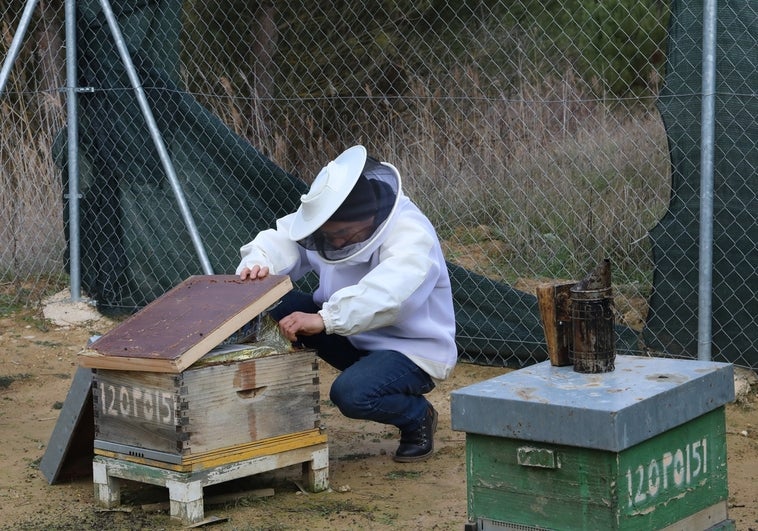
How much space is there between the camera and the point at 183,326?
12.7ft

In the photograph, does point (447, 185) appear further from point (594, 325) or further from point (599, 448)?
point (599, 448)

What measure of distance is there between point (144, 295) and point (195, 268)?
476 mm

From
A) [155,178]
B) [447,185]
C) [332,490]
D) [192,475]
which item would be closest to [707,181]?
[332,490]

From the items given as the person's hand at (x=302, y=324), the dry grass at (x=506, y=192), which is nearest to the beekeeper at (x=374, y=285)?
the person's hand at (x=302, y=324)

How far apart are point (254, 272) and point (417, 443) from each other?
41.0 inches

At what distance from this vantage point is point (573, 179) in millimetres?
7531

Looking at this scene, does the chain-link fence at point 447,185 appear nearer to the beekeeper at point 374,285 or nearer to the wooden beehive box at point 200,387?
the beekeeper at point 374,285

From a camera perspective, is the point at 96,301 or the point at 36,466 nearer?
the point at 36,466

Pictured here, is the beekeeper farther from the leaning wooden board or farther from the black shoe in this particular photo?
the leaning wooden board

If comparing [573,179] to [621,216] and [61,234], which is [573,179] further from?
[61,234]

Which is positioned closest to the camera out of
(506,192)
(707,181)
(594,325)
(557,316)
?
(594,325)

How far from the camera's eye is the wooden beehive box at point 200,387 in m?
3.72

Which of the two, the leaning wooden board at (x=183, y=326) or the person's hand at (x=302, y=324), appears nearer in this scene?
the leaning wooden board at (x=183, y=326)

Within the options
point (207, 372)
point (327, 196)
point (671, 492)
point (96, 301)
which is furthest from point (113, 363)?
point (96, 301)
